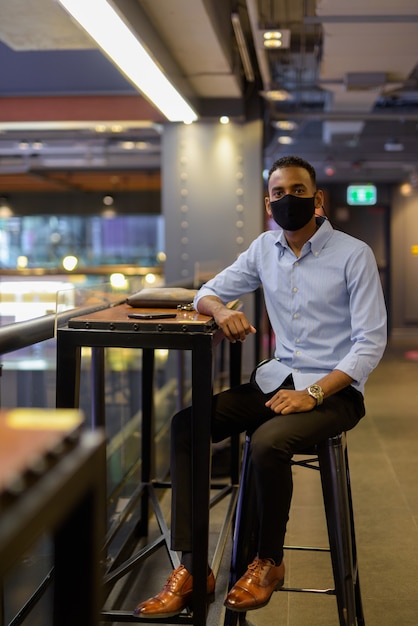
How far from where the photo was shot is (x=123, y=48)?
371 cm

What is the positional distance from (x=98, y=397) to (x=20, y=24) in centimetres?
342

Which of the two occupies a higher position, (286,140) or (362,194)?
(286,140)

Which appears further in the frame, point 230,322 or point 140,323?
point 230,322

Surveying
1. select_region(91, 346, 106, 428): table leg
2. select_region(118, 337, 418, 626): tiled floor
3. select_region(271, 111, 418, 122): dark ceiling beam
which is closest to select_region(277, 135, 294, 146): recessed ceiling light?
select_region(271, 111, 418, 122): dark ceiling beam

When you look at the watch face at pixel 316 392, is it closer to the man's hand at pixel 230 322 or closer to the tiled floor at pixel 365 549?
the man's hand at pixel 230 322

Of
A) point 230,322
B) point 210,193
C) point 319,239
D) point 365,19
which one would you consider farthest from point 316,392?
point 210,193

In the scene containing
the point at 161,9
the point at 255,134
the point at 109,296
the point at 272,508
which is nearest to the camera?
the point at 272,508

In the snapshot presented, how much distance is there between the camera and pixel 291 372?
8.03 ft

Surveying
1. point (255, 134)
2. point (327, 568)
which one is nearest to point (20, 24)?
point (255, 134)

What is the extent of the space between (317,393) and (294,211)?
0.60 metres

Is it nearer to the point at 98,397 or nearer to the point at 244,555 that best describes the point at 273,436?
the point at 244,555

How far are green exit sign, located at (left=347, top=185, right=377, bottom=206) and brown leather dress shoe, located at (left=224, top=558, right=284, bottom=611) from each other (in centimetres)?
1358

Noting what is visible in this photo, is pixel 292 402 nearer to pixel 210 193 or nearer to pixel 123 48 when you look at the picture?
pixel 123 48

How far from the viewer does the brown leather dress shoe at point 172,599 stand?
2221 mm
